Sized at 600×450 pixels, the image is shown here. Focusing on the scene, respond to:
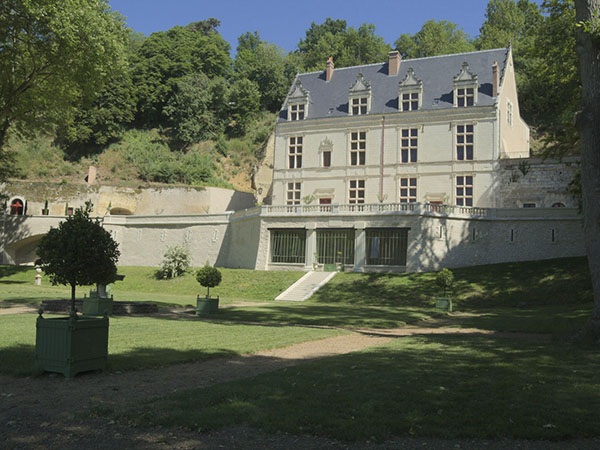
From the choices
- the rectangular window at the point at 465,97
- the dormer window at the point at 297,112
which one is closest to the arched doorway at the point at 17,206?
the dormer window at the point at 297,112

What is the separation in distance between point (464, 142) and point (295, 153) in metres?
13.1

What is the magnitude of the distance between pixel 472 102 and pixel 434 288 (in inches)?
669

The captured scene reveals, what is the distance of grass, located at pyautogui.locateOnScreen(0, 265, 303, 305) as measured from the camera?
92.3ft

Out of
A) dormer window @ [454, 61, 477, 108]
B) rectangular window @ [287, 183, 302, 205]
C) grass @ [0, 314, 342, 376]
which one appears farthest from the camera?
rectangular window @ [287, 183, 302, 205]

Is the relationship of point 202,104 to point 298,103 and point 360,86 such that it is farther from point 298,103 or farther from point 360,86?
point 360,86

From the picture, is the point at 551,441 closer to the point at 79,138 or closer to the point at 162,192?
the point at 162,192

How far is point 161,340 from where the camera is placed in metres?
11.9

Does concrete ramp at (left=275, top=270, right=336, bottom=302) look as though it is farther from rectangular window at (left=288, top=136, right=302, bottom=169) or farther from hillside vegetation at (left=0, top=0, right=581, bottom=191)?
hillside vegetation at (left=0, top=0, right=581, bottom=191)

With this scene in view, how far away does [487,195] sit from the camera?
36.9 m

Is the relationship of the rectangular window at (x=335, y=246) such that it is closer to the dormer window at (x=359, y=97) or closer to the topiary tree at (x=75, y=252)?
the dormer window at (x=359, y=97)

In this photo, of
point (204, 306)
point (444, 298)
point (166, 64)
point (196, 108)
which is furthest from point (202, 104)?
point (204, 306)

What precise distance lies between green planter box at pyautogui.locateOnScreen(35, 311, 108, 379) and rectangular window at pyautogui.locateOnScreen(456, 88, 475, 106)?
3498 centimetres

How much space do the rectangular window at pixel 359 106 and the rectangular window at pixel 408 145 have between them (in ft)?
12.4

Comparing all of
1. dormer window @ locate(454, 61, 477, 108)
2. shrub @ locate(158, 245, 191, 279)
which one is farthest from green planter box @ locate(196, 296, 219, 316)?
dormer window @ locate(454, 61, 477, 108)
